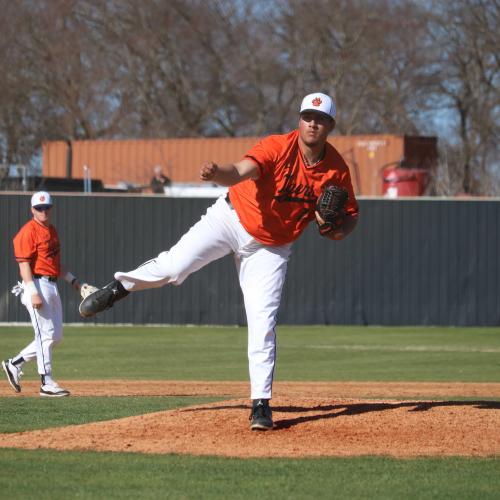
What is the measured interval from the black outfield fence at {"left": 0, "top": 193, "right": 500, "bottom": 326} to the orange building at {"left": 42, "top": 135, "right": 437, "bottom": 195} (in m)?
4.90

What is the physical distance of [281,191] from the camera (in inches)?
284

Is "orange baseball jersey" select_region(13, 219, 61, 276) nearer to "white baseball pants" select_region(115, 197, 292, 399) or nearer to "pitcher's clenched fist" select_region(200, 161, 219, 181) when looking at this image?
"white baseball pants" select_region(115, 197, 292, 399)

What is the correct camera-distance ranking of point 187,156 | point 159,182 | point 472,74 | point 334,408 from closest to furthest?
point 334,408, point 159,182, point 187,156, point 472,74

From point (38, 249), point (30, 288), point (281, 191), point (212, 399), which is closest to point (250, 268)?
point (281, 191)

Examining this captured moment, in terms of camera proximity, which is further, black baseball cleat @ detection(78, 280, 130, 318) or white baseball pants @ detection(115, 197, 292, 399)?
black baseball cleat @ detection(78, 280, 130, 318)

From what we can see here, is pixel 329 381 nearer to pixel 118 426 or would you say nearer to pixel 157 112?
pixel 118 426

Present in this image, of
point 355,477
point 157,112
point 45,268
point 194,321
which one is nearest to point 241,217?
point 355,477

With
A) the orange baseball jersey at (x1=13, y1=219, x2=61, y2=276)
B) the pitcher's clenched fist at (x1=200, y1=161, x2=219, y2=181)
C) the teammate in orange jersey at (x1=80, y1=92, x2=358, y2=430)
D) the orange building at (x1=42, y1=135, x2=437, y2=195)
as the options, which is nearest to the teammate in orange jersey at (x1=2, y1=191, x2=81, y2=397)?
the orange baseball jersey at (x1=13, y1=219, x2=61, y2=276)

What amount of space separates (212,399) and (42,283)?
1920 mm

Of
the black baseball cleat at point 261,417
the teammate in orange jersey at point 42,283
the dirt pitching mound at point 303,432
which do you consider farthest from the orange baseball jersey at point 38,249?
the black baseball cleat at point 261,417

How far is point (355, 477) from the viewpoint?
609cm

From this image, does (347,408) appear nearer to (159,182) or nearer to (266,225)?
(266,225)

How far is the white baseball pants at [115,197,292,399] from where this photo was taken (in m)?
7.36

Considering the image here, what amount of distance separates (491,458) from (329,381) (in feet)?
20.5
